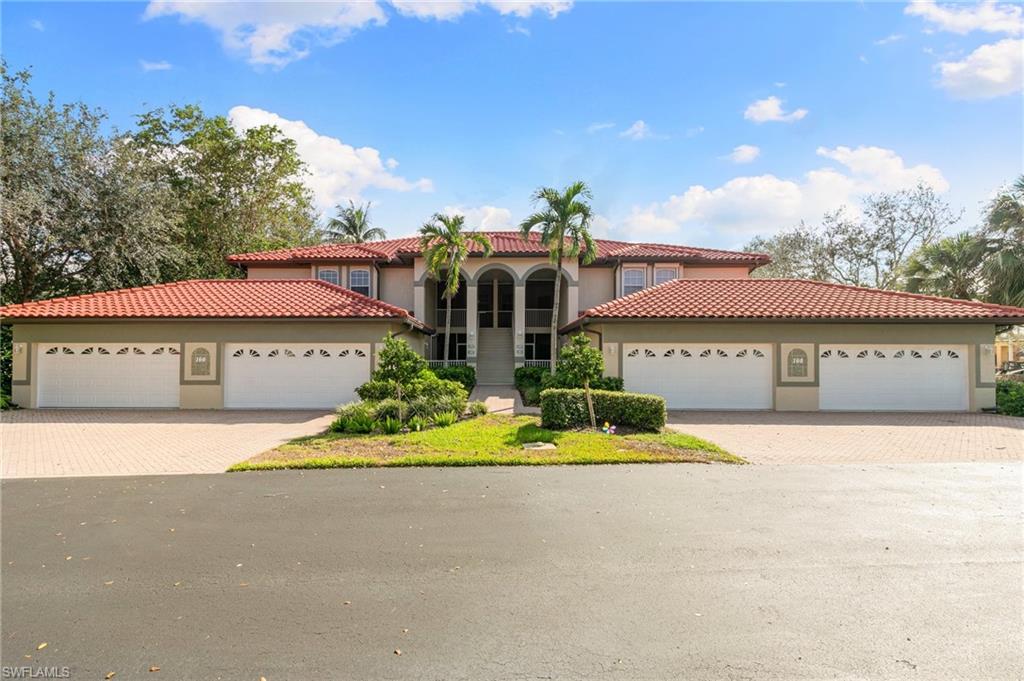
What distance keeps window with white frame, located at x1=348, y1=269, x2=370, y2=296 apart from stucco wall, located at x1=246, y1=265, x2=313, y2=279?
1921mm

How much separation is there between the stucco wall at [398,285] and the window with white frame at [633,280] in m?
9.62

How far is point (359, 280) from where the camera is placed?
950 inches

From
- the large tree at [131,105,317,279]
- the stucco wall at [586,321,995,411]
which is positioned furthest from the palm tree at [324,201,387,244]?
the stucco wall at [586,321,995,411]

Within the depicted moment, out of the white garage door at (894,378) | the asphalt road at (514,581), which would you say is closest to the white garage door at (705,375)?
the white garage door at (894,378)

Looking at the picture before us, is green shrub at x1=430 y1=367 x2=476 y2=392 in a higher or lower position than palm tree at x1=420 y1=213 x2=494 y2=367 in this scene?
lower

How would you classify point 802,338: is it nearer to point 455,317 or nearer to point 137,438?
point 455,317

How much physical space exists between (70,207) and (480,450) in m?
20.8

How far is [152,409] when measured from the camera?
16.2 meters

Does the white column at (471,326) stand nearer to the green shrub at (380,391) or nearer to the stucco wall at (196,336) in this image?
the stucco wall at (196,336)

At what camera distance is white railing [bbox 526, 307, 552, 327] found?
26812 millimetres

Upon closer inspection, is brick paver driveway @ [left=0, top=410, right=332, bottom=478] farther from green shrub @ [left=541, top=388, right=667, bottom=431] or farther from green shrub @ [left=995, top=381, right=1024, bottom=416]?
green shrub @ [left=995, top=381, right=1024, bottom=416]

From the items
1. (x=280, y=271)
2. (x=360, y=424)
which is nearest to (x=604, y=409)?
(x=360, y=424)

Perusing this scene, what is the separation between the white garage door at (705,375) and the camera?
16516mm

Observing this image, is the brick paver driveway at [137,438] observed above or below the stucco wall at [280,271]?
below
